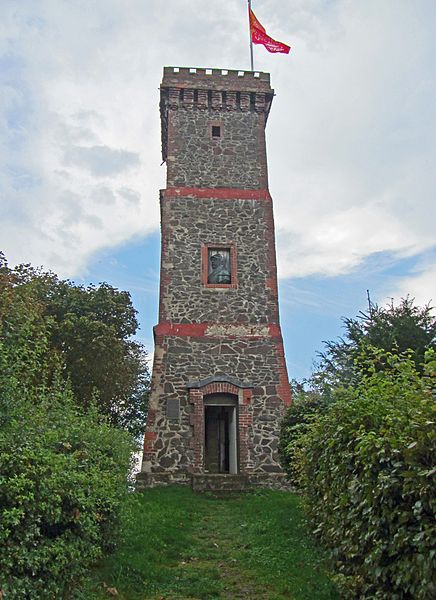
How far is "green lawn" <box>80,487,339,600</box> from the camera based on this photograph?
6438 millimetres

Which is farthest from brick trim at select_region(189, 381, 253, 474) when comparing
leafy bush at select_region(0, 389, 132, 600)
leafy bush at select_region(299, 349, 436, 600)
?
leafy bush at select_region(0, 389, 132, 600)

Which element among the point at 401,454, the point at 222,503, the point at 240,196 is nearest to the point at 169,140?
the point at 240,196

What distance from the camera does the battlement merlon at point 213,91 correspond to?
62.8ft

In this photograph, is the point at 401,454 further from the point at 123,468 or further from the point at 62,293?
the point at 62,293

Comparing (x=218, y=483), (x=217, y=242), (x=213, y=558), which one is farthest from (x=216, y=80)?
(x=213, y=558)

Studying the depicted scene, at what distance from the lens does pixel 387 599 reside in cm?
426

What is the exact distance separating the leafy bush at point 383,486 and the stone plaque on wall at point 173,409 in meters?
9.36

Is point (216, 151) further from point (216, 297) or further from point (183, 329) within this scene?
point (183, 329)

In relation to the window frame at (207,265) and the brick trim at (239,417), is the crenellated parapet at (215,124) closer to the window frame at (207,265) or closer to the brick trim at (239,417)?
the window frame at (207,265)

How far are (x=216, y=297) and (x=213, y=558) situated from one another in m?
9.59

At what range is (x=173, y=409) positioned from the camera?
1568 centimetres

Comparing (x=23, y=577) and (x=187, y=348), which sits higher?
(x=187, y=348)

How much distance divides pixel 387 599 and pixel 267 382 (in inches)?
470

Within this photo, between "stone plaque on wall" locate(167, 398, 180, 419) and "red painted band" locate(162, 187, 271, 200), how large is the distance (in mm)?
6372
